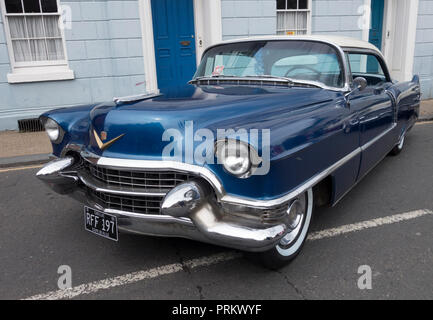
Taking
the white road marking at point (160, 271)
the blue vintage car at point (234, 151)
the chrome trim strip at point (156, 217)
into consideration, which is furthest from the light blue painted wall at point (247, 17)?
the chrome trim strip at point (156, 217)

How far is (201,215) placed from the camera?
210 centimetres

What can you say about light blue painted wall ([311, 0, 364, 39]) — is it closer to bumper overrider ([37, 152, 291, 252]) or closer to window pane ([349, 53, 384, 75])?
window pane ([349, 53, 384, 75])

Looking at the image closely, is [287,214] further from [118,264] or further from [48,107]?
[48,107]

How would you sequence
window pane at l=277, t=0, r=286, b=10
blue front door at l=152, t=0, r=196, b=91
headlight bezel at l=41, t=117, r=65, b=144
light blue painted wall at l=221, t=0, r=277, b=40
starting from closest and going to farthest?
headlight bezel at l=41, t=117, r=65, b=144 → blue front door at l=152, t=0, r=196, b=91 → light blue painted wall at l=221, t=0, r=277, b=40 → window pane at l=277, t=0, r=286, b=10

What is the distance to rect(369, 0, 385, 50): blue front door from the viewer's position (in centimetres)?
945

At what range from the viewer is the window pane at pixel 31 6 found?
699 centimetres

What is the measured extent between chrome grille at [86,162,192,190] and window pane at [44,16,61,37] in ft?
19.3

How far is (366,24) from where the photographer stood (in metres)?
8.96

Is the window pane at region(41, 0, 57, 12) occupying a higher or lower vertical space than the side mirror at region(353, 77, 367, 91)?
higher

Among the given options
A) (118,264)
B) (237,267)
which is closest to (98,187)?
(118,264)

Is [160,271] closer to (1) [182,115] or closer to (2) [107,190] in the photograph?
(2) [107,190]

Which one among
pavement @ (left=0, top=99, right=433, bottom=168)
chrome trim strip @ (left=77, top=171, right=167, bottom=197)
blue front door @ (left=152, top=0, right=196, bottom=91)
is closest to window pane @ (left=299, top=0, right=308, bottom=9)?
blue front door @ (left=152, top=0, right=196, bottom=91)

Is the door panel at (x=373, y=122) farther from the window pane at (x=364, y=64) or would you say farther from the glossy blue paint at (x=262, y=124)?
the window pane at (x=364, y=64)

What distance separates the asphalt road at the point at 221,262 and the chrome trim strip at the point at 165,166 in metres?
0.73
